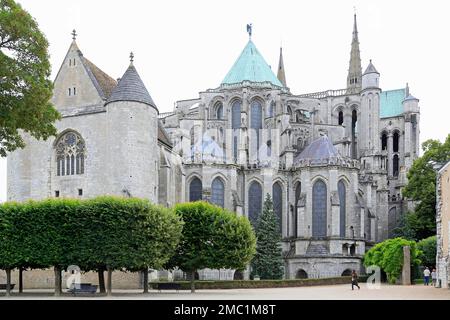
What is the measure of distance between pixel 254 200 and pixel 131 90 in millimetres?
28592

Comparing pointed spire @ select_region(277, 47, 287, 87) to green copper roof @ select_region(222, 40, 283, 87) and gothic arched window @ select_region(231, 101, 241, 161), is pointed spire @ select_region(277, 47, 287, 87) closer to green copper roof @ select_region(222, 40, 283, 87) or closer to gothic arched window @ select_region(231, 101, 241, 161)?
green copper roof @ select_region(222, 40, 283, 87)

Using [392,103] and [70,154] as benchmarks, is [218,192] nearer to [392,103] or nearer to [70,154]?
[70,154]

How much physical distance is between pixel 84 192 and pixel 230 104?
3749 cm

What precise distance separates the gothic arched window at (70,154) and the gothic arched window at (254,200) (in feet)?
89.2

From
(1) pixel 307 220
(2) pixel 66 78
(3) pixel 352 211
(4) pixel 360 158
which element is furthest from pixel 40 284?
(4) pixel 360 158

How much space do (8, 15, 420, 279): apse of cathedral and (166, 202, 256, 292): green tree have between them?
10.4 meters

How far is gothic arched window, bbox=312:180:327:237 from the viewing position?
253 feet

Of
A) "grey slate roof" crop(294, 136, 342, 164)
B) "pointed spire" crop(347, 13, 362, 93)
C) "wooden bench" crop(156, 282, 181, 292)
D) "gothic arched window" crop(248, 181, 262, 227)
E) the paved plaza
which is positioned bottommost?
"wooden bench" crop(156, 282, 181, 292)

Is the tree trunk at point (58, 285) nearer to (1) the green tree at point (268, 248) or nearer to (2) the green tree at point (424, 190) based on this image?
(1) the green tree at point (268, 248)

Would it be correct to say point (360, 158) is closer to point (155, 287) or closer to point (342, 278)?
point (342, 278)

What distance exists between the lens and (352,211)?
258 ft

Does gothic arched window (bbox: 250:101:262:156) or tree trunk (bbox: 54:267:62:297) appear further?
gothic arched window (bbox: 250:101:262:156)

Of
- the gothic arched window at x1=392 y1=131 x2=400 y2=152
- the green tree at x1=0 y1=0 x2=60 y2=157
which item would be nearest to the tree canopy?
the green tree at x1=0 y1=0 x2=60 y2=157

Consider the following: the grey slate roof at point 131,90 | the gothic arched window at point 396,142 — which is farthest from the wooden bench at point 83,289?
the gothic arched window at point 396,142
